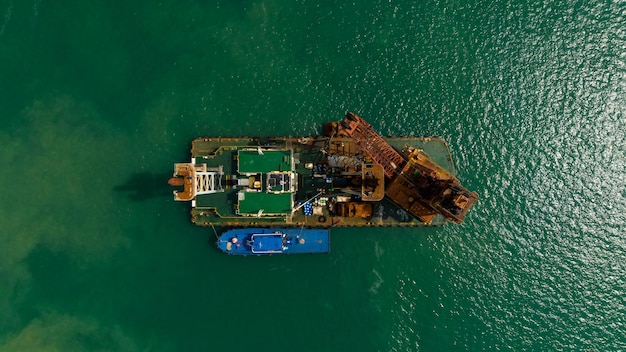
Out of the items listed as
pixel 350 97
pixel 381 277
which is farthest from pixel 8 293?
pixel 350 97

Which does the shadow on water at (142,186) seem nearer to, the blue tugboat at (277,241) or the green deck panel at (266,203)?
the blue tugboat at (277,241)

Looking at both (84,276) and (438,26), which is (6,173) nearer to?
(84,276)

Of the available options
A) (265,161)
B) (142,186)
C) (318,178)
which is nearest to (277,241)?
(318,178)

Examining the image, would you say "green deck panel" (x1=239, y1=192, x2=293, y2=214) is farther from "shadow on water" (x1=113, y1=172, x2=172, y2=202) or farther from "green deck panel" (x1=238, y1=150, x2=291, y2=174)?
"shadow on water" (x1=113, y1=172, x2=172, y2=202)

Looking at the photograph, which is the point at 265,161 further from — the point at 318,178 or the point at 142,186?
the point at 142,186

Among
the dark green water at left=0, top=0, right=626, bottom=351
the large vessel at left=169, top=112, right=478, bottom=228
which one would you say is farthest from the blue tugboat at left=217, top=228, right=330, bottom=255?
the dark green water at left=0, top=0, right=626, bottom=351

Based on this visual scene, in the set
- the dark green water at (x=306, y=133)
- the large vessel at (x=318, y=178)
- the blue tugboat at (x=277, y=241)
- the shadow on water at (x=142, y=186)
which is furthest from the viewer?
the shadow on water at (x=142, y=186)

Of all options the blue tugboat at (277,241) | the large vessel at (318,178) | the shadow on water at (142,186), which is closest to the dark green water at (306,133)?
the shadow on water at (142,186)
